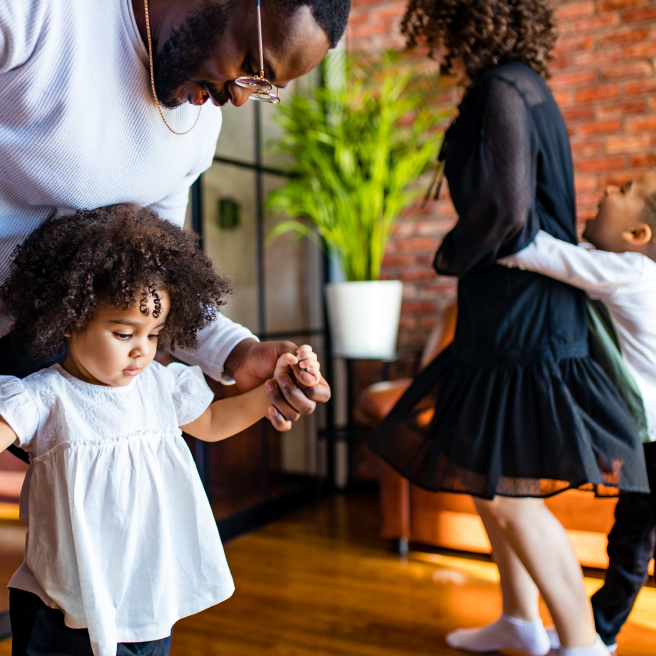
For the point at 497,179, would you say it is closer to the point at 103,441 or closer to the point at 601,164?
the point at 103,441

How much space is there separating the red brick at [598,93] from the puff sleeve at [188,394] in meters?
2.59

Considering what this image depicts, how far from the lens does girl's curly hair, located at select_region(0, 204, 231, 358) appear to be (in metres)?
0.85

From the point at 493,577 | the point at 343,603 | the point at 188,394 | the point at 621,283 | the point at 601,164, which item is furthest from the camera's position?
the point at 601,164

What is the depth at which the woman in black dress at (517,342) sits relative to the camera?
4.60 ft

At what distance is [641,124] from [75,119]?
9.03 feet

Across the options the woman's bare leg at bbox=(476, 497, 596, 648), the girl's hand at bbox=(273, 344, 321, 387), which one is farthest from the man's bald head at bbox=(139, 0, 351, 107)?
the woman's bare leg at bbox=(476, 497, 596, 648)

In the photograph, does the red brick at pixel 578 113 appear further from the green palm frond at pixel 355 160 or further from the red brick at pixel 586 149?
the green palm frond at pixel 355 160

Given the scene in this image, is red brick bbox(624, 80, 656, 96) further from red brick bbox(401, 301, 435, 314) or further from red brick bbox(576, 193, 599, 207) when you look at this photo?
red brick bbox(401, 301, 435, 314)

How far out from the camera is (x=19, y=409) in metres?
0.85

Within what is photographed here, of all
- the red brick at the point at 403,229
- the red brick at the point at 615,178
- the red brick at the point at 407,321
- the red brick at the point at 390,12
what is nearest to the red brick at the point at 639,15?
the red brick at the point at 615,178

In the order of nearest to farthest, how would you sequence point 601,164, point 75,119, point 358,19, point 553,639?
point 75,119 → point 553,639 → point 601,164 → point 358,19

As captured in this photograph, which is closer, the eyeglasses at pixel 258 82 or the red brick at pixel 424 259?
the eyeglasses at pixel 258 82

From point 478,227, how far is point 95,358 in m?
0.87

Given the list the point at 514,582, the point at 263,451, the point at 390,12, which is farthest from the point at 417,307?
the point at 514,582
